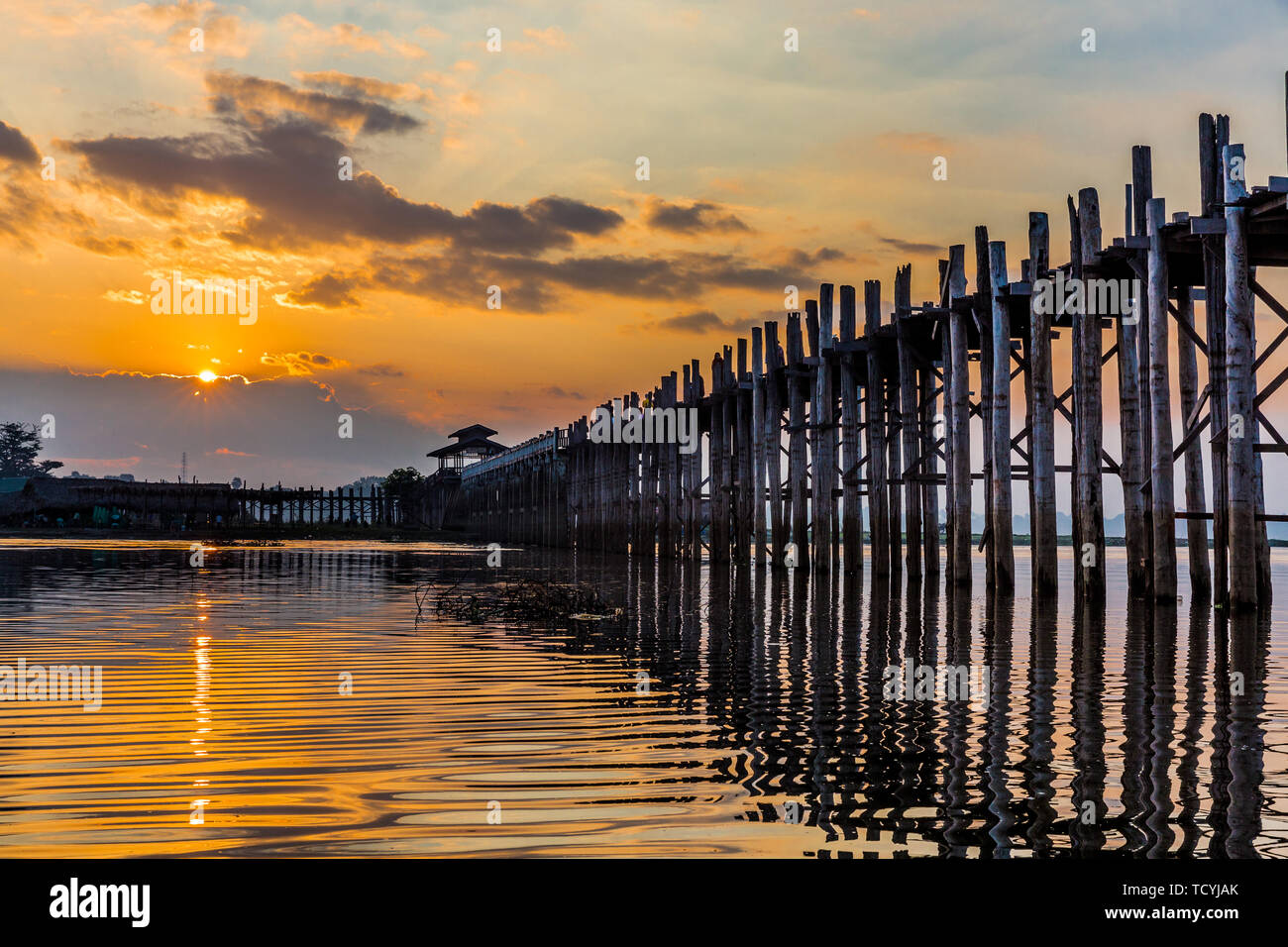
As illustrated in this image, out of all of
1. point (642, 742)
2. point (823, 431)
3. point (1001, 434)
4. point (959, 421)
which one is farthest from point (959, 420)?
point (642, 742)

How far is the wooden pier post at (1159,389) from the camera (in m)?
16.8

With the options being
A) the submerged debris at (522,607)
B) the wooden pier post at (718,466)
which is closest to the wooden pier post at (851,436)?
the wooden pier post at (718,466)

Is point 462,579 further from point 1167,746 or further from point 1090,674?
point 1167,746

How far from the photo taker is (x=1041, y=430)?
768 inches

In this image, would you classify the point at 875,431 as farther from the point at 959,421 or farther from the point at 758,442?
the point at 758,442

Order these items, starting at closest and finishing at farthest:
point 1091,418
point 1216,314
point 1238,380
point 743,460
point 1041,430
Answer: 1. point 1238,380
2. point 1216,314
3. point 1091,418
4. point 1041,430
5. point 743,460

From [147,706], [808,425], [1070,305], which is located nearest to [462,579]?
[808,425]

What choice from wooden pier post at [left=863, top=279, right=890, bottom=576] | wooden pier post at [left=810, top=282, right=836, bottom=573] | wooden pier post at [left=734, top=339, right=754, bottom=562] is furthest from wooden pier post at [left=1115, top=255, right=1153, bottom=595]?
wooden pier post at [left=734, top=339, right=754, bottom=562]

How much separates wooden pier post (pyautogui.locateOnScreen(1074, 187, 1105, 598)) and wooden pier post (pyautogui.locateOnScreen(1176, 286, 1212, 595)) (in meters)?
1.38

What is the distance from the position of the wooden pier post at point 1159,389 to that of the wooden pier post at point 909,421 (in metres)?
7.58

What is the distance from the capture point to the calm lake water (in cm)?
522

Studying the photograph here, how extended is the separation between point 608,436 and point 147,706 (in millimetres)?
40147

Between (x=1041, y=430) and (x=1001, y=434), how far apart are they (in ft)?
3.51

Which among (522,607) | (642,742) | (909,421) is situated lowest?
(642,742)
